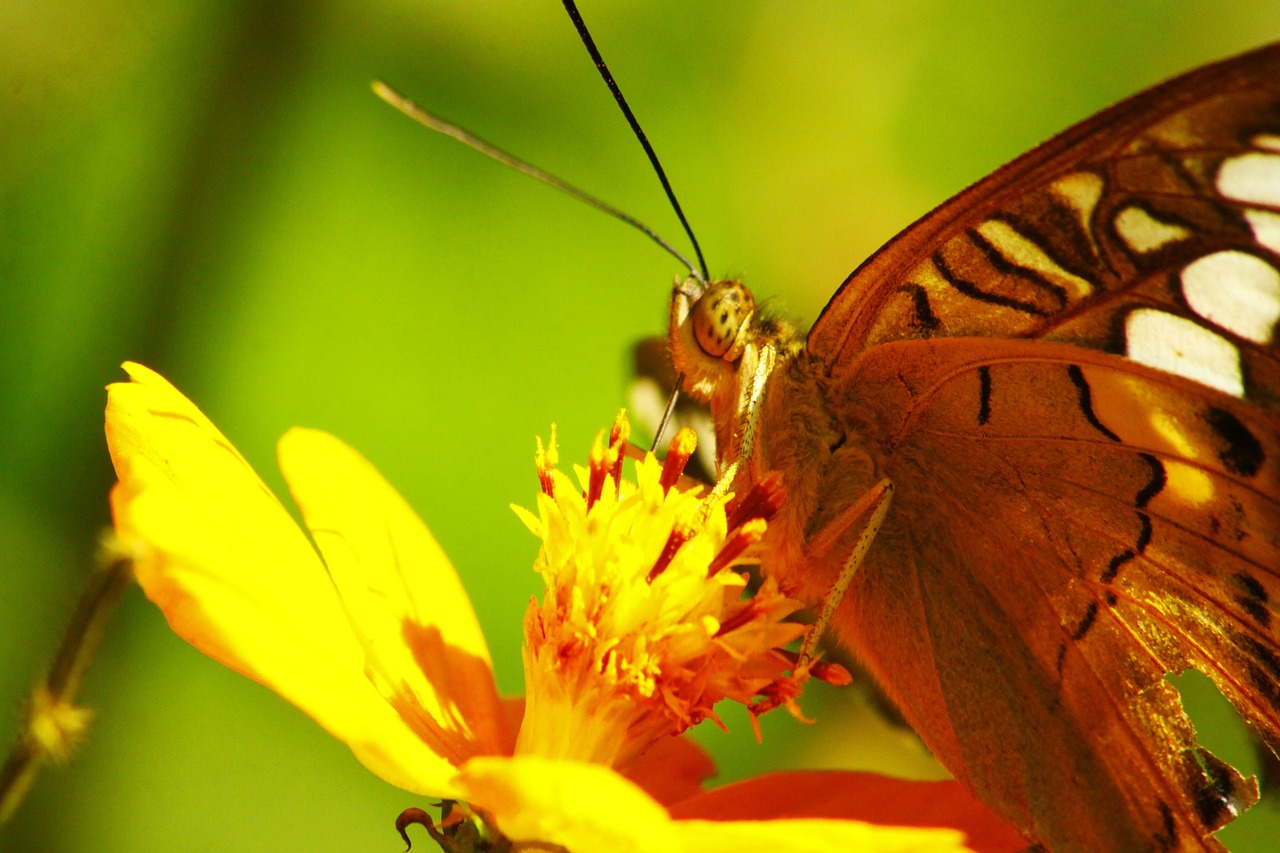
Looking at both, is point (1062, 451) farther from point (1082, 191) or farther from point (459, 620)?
point (459, 620)

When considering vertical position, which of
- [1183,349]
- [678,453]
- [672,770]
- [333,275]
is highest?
[1183,349]

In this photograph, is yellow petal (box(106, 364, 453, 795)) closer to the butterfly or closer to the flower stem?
the flower stem

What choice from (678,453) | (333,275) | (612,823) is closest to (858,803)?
(678,453)

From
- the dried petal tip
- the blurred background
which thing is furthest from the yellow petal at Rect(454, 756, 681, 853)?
the blurred background

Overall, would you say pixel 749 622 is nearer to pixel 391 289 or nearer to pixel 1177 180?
pixel 1177 180

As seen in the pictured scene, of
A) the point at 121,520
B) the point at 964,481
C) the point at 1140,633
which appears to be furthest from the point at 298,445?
the point at 1140,633

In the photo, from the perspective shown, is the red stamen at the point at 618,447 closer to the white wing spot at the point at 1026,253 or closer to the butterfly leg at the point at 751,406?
the butterfly leg at the point at 751,406
